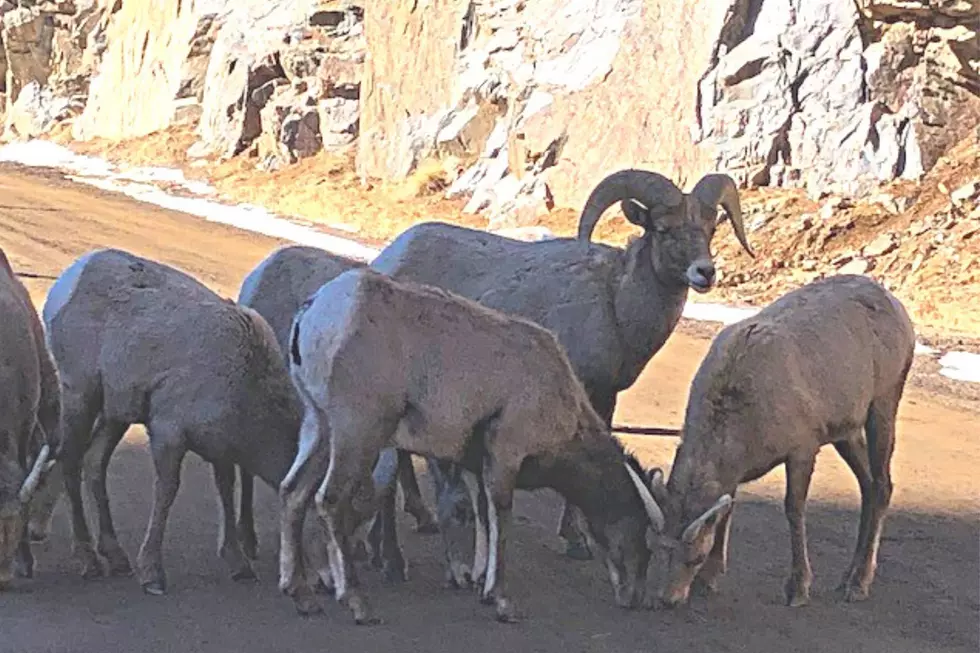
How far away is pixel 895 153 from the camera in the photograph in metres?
22.4

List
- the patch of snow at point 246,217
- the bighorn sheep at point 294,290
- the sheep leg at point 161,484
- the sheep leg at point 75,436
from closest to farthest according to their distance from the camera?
the sheep leg at point 161,484, the sheep leg at point 75,436, the bighorn sheep at point 294,290, the patch of snow at point 246,217

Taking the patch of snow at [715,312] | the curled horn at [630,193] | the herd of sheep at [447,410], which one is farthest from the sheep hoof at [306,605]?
the patch of snow at [715,312]

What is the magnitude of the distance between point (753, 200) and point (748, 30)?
131 inches

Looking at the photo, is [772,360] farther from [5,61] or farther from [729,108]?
[5,61]

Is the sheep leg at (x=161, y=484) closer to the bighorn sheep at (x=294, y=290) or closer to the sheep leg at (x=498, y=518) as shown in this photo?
the bighorn sheep at (x=294, y=290)

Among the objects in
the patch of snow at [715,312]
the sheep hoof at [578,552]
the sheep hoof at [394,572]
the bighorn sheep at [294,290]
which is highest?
the bighorn sheep at [294,290]

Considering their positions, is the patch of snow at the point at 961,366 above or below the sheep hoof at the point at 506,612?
below

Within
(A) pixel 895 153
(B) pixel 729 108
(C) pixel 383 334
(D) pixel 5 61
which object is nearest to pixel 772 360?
(C) pixel 383 334

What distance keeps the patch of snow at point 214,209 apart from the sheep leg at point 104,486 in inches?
225

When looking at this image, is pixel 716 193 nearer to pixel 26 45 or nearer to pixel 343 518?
pixel 343 518

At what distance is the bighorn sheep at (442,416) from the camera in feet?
25.9

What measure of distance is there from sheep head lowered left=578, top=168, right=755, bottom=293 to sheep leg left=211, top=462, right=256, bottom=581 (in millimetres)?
2719

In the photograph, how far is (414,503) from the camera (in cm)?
1012

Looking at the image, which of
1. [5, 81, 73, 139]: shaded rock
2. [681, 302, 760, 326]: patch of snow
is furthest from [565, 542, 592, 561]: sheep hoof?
[5, 81, 73, 139]: shaded rock
